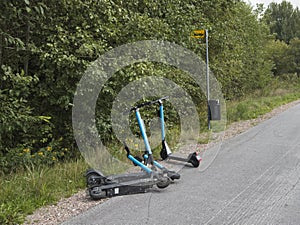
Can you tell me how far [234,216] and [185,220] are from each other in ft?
1.81

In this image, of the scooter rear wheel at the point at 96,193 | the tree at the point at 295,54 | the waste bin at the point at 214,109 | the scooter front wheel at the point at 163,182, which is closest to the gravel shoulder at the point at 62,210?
the scooter rear wheel at the point at 96,193

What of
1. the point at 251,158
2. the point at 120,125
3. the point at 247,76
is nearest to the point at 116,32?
the point at 120,125

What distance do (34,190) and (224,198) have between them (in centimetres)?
252

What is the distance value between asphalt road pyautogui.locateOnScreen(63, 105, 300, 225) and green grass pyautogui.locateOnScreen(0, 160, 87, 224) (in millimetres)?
657

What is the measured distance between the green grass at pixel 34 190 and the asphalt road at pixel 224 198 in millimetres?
657

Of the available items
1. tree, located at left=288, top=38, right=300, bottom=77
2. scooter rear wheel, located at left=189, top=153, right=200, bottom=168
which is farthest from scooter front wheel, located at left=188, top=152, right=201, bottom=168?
tree, located at left=288, top=38, right=300, bottom=77

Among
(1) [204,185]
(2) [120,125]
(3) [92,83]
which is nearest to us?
(1) [204,185]

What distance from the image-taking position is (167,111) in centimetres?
896

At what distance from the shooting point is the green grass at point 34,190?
4.01 meters

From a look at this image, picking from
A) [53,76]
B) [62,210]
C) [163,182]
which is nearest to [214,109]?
[53,76]

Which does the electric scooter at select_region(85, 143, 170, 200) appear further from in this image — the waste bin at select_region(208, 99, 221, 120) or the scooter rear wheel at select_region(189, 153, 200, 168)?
the waste bin at select_region(208, 99, 221, 120)

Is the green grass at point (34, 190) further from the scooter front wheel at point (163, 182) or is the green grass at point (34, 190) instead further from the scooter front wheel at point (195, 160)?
the scooter front wheel at point (195, 160)

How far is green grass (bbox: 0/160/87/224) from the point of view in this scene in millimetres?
4015

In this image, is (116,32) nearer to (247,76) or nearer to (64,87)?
(64,87)
